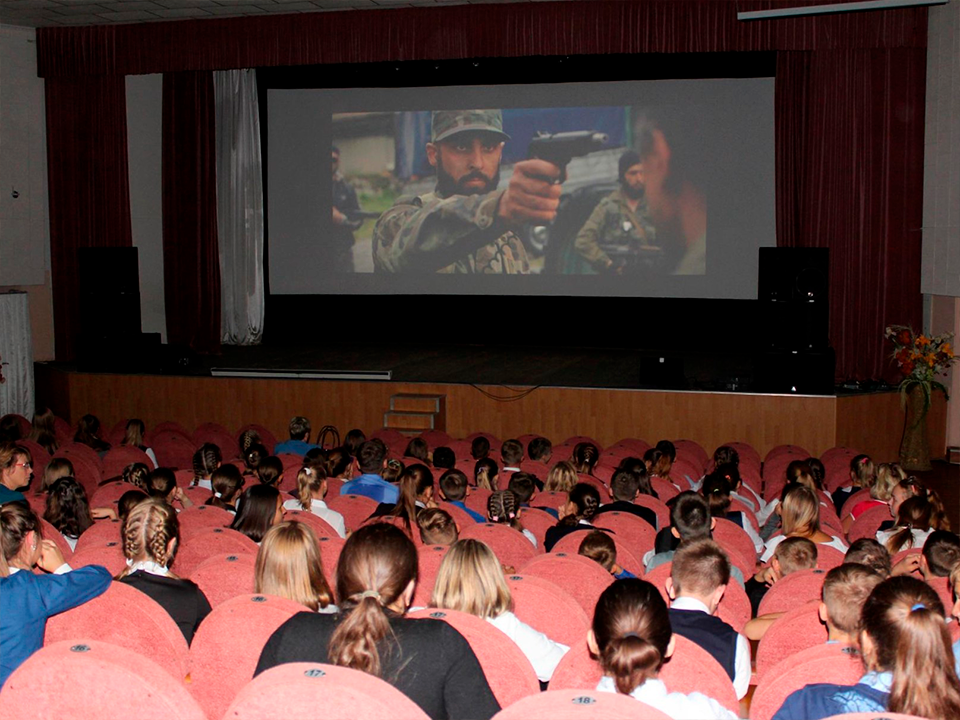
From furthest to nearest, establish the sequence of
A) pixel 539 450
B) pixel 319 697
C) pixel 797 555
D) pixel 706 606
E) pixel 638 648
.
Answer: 1. pixel 539 450
2. pixel 797 555
3. pixel 706 606
4. pixel 638 648
5. pixel 319 697

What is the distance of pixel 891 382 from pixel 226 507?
9.74 m

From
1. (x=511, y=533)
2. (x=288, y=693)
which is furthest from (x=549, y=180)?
(x=288, y=693)

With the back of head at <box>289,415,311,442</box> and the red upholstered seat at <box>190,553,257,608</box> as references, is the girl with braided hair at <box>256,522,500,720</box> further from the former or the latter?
the back of head at <box>289,415,311,442</box>

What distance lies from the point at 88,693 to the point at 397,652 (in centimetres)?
70

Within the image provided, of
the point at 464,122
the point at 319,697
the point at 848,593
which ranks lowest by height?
the point at 848,593

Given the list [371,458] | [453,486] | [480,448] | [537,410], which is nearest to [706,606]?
[453,486]

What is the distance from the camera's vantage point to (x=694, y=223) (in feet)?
Answer: 47.5

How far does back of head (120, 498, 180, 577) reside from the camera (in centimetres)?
376

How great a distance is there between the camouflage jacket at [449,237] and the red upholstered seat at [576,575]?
1122 centimetres

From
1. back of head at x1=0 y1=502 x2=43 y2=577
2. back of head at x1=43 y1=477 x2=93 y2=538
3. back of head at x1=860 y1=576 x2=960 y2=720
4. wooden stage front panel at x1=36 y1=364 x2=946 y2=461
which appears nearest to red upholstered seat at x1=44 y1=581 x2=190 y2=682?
back of head at x1=0 y1=502 x2=43 y2=577

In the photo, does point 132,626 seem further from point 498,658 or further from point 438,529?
point 438,529

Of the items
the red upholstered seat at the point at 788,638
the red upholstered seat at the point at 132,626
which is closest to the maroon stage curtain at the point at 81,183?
the red upholstered seat at the point at 132,626

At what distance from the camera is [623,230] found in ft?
48.3

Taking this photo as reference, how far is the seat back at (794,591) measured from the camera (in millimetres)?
4008
